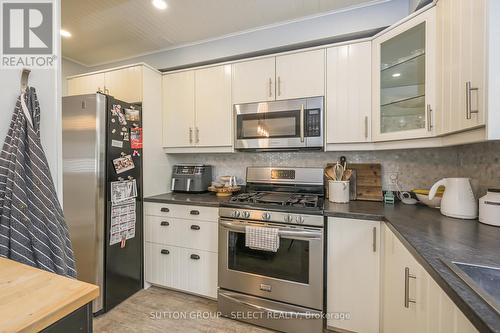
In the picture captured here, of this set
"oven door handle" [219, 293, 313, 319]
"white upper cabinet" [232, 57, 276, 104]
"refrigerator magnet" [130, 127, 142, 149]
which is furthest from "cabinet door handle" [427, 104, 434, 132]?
"refrigerator magnet" [130, 127, 142, 149]

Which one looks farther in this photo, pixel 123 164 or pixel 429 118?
pixel 123 164

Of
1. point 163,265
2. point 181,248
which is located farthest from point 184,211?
point 163,265

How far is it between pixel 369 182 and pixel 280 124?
3.10ft

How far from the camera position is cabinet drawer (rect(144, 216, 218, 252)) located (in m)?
2.01

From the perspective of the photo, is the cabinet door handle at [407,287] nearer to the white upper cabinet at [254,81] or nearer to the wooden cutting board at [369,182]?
the wooden cutting board at [369,182]

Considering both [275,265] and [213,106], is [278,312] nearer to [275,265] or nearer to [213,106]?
[275,265]

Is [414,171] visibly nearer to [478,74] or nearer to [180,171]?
[478,74]

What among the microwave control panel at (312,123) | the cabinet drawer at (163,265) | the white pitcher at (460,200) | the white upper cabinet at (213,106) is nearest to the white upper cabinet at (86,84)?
the white upper cabinet at (213,106)

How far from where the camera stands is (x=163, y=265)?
2.21 meters

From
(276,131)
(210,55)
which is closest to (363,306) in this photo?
(276,131)

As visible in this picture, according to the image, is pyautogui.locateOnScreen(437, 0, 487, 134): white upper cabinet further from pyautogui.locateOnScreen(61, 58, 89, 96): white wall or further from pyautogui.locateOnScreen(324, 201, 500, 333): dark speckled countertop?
pyautogui.locateOnScreen(61, 58, 89, 96): white wall

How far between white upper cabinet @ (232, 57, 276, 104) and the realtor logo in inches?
57.5

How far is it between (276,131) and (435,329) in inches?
64.2

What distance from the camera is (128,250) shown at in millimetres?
2121
